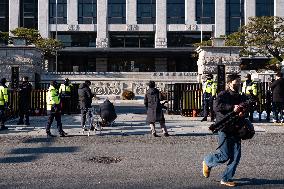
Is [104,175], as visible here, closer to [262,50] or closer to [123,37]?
[262,50]

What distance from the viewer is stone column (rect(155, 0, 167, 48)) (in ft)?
191

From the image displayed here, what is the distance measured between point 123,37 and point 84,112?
4535 centimetres

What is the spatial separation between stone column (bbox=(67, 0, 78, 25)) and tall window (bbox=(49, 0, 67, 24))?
670 mm

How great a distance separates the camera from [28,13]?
60000 mm

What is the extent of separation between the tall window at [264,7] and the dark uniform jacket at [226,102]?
2132 inches

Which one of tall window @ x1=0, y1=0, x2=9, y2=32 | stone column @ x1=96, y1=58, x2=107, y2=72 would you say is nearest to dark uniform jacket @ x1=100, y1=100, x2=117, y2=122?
stone column @ x1=96, y1=58, x2=107, y2=72

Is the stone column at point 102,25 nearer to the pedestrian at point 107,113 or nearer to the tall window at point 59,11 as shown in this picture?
the tall window at point 59,11

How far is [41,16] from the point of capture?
58688 mm

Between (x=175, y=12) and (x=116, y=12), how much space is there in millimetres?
7906

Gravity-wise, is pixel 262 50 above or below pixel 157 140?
above

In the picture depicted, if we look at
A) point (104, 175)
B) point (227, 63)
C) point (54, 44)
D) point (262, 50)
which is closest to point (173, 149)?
point (104, 175)

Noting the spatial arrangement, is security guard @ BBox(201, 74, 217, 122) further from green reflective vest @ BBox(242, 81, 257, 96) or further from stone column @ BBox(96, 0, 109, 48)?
stone column @ BBox(96, 0, 109, 48)

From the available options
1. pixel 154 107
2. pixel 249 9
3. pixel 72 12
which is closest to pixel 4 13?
pixel 72 12

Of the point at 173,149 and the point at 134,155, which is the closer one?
the point at 134,155
